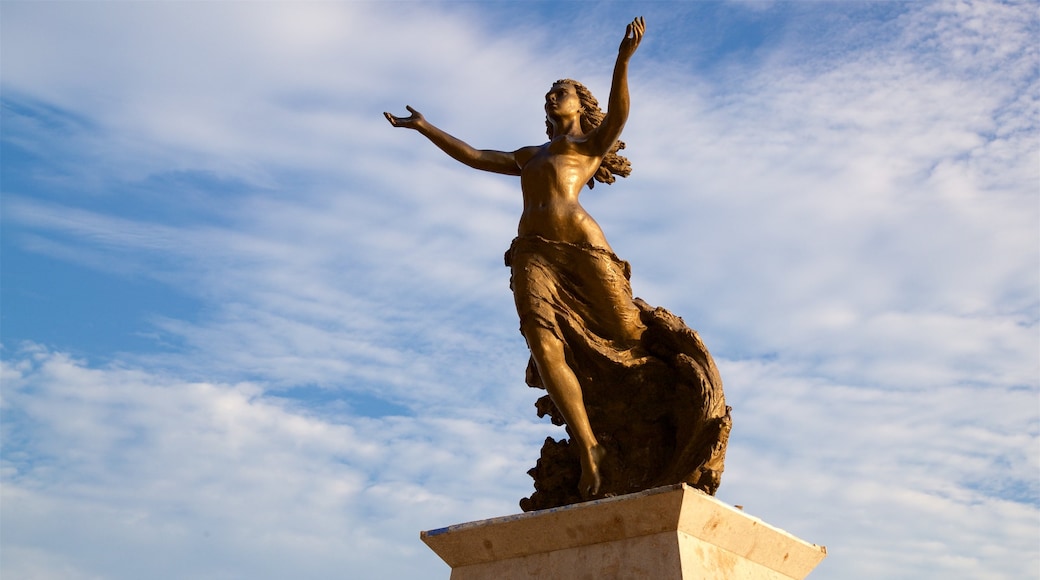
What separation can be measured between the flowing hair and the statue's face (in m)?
0.06

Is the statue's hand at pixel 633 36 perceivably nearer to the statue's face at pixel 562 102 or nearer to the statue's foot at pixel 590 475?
the statue's face at pixel 562 102

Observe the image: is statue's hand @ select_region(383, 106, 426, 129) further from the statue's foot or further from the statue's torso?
the statue's foot

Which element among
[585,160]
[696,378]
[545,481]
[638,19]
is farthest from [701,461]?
[638,19]

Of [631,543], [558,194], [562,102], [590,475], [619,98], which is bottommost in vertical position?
[631,543]

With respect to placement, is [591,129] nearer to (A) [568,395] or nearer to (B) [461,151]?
(B) [461,151]

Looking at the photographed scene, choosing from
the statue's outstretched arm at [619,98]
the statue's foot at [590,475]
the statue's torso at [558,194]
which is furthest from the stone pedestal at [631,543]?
the statue's outstretched arm at [619,98]

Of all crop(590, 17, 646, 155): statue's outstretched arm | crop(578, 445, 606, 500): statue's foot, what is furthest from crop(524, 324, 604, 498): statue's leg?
crop(590, 17, 646, 155): statue's outstretched arm

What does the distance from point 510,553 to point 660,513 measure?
1004mm

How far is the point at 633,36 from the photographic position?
264 inches

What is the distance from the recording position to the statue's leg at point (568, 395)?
645 cm

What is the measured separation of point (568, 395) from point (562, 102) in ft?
7.26

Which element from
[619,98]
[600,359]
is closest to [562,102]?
[619,98]

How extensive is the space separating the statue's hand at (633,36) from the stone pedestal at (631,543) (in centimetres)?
277

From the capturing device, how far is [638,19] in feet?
22.1
